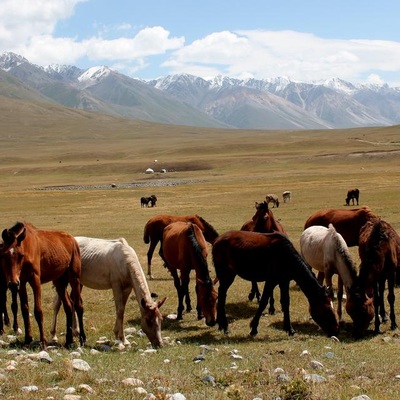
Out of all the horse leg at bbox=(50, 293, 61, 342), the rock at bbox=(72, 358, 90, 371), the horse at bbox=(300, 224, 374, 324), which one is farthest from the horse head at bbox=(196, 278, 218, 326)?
the rock at bbox=(72, 358, 90, 371)

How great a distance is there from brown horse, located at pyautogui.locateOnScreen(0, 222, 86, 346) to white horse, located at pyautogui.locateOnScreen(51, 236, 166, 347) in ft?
1.27

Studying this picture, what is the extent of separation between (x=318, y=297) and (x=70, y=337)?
207 inches

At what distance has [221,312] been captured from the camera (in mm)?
12516

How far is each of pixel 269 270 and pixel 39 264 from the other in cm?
489

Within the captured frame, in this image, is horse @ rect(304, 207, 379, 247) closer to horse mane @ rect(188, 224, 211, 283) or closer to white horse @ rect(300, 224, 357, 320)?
white horse @ rect(300, 224, 357, 320)

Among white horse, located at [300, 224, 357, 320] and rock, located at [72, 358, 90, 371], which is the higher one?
white horse, located at [300, 224, 357, 320]

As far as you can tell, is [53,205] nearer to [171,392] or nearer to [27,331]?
[27,331]

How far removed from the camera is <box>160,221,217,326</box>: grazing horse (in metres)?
12.5

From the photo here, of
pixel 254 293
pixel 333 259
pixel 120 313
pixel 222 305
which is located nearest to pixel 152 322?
pixel 120 313

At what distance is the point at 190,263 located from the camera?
549 inches

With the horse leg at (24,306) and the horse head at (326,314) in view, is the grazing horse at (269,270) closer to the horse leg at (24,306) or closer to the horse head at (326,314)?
the horse head at (326,314)

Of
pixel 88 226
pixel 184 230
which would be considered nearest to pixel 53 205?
pixel 88 226

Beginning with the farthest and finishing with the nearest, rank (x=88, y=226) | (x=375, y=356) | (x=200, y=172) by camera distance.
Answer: (x=200, y=172) < (x=88, y=226) < (x=375, y=356)

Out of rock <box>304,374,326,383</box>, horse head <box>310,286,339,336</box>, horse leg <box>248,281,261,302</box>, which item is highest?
rock <box>304,374,326,383</box>
